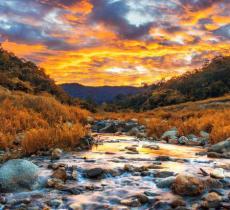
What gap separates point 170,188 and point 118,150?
20.2 ft

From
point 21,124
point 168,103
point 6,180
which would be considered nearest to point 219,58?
point 168,103

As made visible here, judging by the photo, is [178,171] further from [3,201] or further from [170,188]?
[3,201]

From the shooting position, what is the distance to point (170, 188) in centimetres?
797

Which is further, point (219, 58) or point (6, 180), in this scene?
point (219, 58)

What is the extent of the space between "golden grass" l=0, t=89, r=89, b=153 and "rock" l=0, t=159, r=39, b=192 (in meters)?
A: 3.69

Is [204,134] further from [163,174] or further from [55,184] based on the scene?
[55,184]

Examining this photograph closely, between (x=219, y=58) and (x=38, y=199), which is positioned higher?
(x=219, y=58)

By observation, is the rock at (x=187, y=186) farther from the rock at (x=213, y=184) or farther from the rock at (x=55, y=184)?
the rock at (x=55, y=184)

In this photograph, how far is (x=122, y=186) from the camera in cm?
823

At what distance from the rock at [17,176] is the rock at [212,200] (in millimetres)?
3160

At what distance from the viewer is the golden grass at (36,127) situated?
1248 cm

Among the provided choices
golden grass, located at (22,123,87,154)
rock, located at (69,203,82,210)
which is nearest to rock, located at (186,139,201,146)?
golden grass, located at (22,123,87,154)

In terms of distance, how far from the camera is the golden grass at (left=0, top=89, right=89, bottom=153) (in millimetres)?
12484

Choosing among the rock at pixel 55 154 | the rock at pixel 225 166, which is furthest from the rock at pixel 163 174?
the rock at pixel 55 154
